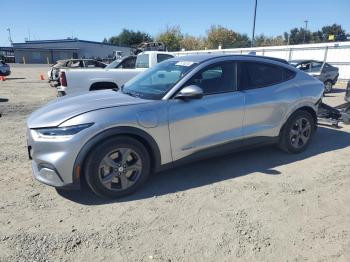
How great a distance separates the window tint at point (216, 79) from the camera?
4363mm

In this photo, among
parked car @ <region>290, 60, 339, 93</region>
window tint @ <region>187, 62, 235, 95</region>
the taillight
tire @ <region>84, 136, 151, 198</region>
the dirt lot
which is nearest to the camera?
the dirt lot

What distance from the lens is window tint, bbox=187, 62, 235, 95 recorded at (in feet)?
14.3

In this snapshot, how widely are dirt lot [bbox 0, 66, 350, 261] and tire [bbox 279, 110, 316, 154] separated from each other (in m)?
0.35

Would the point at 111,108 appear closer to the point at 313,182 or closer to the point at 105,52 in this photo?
the point at 313,182

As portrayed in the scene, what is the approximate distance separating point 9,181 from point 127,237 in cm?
230

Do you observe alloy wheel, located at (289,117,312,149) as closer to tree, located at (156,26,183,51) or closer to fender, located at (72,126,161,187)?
fender, located at (72,126,161,187)

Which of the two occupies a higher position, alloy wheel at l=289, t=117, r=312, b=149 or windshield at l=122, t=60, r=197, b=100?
windshield at l=122, t=60, r=197, b=100

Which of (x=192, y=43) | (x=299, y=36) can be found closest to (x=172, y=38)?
(x=192, y=43)

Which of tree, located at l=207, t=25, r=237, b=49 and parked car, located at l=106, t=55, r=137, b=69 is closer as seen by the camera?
parked car, located at l=106, t=55, r=137, b=69

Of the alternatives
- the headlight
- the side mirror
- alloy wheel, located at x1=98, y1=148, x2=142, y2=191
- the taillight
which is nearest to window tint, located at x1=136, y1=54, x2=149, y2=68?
the taillight

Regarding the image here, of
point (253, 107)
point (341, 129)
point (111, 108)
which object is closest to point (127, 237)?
point (111, 108)

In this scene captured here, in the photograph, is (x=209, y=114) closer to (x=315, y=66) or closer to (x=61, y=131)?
(x=61, y=131)

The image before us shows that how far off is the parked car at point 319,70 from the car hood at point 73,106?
1188 cm

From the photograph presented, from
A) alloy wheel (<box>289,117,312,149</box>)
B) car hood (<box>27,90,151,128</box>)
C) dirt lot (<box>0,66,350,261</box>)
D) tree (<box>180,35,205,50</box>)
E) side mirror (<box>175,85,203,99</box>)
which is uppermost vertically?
tree (<box>180,35,205,50</box>)
